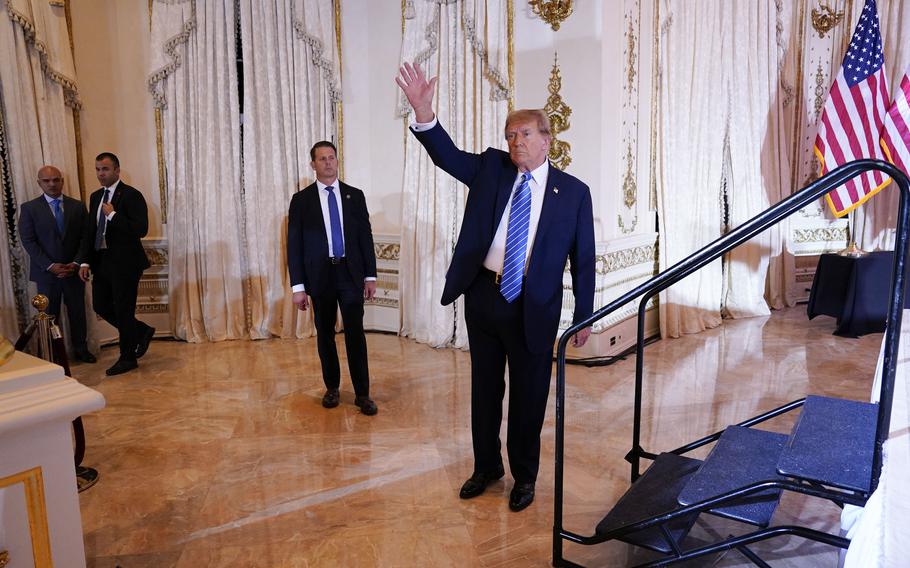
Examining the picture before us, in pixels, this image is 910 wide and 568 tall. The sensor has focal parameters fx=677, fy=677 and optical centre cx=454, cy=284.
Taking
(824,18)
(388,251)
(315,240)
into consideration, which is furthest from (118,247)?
(824,18)

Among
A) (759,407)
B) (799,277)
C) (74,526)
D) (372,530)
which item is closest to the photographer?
(74,526)

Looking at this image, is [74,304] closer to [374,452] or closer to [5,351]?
[374,452]

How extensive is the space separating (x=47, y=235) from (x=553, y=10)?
4.42 meters

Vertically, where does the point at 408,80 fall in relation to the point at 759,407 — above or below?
above

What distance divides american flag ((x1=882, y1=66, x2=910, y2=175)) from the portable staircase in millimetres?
5722

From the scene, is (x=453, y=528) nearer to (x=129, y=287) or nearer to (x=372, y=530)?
(x=372, y=530)

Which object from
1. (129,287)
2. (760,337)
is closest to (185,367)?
(129,287)

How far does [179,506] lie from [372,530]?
93cm

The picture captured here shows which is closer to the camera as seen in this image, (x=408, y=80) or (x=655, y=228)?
(x=408, y=80)

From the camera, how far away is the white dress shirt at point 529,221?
9.04 feet

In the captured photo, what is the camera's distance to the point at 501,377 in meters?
3.02

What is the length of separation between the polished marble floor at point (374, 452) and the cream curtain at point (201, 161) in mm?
634

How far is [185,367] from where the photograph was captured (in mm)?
5527

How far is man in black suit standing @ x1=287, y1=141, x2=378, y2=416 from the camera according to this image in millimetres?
4164
